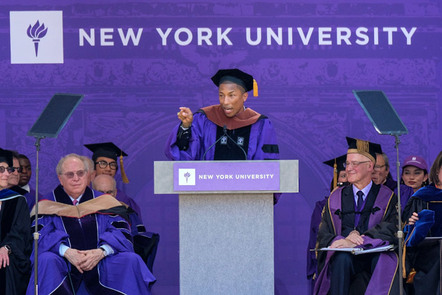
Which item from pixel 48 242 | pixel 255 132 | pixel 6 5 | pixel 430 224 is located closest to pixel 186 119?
pixel 255 132

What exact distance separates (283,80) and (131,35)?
5.05ft

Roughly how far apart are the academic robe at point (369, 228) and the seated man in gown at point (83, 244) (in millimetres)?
1331

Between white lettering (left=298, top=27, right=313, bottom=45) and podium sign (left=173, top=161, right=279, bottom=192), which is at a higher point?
white lettering (left=298, top=27, right=313, bottom=45)

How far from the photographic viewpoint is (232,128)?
23.7 feet

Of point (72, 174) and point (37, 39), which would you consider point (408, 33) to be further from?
point (72, 174)

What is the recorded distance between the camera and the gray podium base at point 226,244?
603 cm

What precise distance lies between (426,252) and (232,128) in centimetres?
176

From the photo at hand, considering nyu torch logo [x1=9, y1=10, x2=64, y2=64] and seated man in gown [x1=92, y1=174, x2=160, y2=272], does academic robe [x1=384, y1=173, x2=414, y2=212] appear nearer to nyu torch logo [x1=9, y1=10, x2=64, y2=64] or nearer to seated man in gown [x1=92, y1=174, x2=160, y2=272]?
seated man in gown [x1=92, y1=174, x2=160, y2=272]

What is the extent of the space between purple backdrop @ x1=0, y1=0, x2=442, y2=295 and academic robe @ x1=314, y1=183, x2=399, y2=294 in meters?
1.77

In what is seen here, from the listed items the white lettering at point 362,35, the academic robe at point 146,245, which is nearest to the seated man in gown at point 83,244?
the academic robe at point 146,245

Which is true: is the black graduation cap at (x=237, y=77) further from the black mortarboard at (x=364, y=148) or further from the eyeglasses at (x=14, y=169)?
the eyeglasses at (x=14, y=169)

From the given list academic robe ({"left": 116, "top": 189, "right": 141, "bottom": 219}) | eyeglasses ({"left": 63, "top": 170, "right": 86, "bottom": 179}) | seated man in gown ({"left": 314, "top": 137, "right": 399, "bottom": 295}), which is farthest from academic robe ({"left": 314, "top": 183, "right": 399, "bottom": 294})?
academic robe ({"left": 116, "top": 189, "right": 141, "bottom": 219})

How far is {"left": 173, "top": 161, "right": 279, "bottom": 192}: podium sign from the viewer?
5957mm

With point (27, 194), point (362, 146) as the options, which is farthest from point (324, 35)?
point (27, 194)
